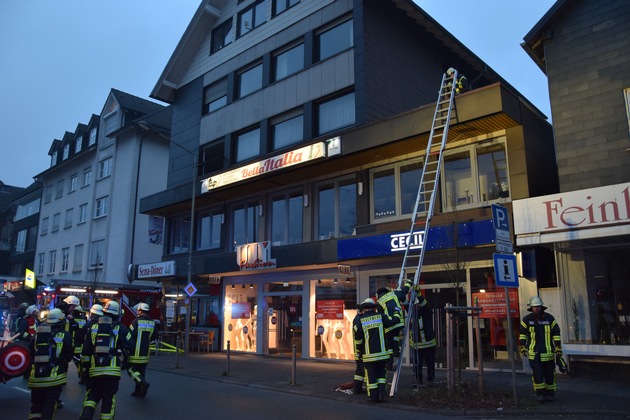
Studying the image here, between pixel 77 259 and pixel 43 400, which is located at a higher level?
pixel 77 259

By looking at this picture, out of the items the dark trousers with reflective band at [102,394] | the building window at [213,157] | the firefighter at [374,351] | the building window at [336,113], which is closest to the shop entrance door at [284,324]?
the building window at [336,113]

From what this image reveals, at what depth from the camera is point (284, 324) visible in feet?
62.3

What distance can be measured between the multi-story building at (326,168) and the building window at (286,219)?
6 centimetres

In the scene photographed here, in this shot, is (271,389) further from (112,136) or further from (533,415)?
(112,136)

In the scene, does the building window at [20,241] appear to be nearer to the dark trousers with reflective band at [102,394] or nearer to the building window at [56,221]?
the building window at [56,221]

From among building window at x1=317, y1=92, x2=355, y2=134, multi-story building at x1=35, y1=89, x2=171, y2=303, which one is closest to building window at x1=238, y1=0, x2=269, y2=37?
building window at x1=317, y1=92, x2=355, y2=134

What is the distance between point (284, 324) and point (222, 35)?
13451 mm

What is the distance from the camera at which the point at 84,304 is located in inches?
916

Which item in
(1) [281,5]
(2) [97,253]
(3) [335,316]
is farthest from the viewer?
(2) [97,253]

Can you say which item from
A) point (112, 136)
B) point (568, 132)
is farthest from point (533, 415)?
point (112, 136)

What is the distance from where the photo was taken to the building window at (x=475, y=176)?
13617 millimetres

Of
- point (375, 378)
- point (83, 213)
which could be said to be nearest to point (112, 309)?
point (375, 378)

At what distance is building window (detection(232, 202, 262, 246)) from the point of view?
793 inches

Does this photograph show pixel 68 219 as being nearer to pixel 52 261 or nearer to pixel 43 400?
pixel 52 261
